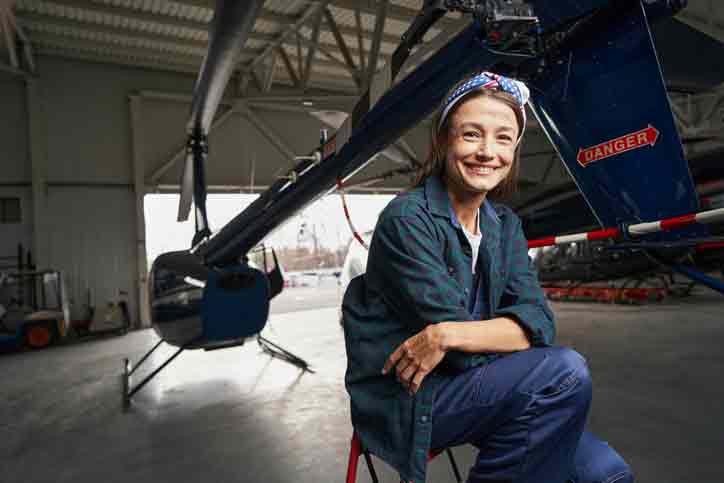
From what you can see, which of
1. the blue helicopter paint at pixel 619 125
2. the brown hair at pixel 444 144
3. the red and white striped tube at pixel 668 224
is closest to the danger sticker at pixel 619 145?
the blue helicopter paint at pixel 619 125

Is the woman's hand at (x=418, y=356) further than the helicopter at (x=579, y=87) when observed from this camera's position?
No

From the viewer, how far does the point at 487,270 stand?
973mm

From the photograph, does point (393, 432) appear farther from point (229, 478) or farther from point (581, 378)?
point (229, 478)

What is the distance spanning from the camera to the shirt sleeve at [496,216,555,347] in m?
0.87

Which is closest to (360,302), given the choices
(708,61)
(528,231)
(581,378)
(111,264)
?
(581,378)

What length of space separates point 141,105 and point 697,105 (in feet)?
39.6

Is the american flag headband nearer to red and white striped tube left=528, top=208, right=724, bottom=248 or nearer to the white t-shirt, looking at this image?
the white t-shirt

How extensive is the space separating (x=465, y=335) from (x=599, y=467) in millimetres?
473

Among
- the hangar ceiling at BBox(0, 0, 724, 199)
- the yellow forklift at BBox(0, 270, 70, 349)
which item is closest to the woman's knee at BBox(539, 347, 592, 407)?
the hangar ceiling at BBox(0, 0, 724, 199)

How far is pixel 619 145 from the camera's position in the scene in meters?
1.42

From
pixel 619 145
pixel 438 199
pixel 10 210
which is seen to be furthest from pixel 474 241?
pixel 10 210

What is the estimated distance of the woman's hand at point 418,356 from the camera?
792 millimetres

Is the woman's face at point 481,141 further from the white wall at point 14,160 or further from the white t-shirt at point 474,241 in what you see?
the white wall at point 14,160

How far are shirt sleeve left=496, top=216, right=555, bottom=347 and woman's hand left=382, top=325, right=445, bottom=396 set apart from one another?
191mm
